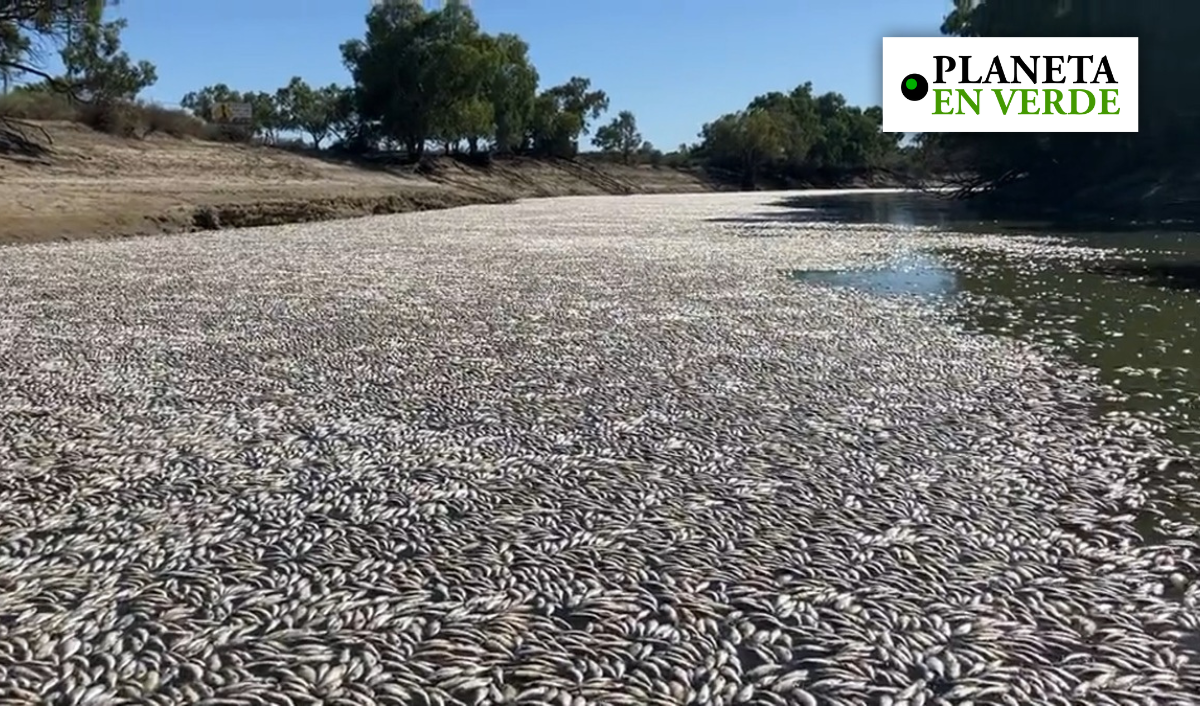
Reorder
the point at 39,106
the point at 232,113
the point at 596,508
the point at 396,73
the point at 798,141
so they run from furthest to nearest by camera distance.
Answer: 1. the point at 798,141
2. the point at 396,73
3. the point at 232,113
4. the point at 39,106
5. the point at 596,508

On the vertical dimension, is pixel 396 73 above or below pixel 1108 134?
above

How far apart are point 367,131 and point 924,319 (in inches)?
2365

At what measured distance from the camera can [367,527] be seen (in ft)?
16.4

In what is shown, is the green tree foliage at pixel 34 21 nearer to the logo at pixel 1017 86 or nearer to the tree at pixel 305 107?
the logo at pixel 1017 86

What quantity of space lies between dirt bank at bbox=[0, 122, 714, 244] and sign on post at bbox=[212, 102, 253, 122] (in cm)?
805

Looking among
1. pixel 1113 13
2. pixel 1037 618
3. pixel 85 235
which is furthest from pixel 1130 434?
pixel 1113 13

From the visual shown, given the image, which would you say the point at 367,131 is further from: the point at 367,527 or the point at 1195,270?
the point at 367,527

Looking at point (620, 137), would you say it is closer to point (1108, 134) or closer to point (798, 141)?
point (798, 141)

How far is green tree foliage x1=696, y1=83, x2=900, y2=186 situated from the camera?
98.1m

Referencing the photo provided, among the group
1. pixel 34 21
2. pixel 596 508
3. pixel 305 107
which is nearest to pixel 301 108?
pixel 305 107

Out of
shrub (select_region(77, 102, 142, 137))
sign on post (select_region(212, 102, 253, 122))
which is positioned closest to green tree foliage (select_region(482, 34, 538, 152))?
sign on post (select_region(212, 102, 253, 122))

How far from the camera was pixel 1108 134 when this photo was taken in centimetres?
3916

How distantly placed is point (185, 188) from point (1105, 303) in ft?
95.1

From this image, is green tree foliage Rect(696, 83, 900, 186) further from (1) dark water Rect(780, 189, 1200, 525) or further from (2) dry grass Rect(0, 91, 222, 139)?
(1) dark water Rect(780, 189, 1200, 525)
